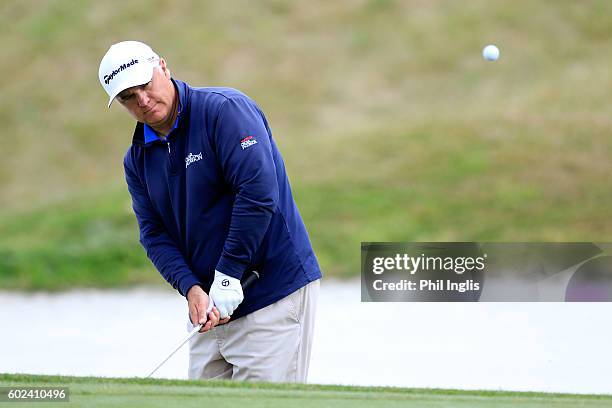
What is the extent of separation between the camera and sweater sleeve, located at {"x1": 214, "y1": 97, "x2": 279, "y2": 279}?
266 centimetres

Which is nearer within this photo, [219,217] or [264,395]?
[264,395]

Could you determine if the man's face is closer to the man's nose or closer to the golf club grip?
the man's nose

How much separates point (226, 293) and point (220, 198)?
0.82ft

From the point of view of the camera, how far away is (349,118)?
33.8 feet

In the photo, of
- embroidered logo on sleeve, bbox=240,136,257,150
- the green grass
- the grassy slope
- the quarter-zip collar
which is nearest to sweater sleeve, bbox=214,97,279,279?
embroidered logo on sleeve, bbox=240,136,257,150

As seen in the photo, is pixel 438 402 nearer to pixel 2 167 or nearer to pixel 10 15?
pixel 2 167

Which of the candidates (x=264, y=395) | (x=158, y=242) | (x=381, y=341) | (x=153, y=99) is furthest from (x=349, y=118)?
(x=264, y=395)

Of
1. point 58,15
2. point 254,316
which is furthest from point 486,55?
point 58,15

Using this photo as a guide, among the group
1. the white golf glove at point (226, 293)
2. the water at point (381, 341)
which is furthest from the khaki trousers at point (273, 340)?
Result: the water at point (381, 341)

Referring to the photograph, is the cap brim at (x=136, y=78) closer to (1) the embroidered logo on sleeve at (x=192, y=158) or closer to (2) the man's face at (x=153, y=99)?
(2) the man's face at (x=153, y=99)

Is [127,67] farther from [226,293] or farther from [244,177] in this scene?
[226,293]

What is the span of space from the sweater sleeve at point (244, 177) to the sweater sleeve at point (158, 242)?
181 millimetres

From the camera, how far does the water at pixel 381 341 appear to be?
17.4 ft

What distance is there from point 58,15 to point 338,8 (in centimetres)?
285
